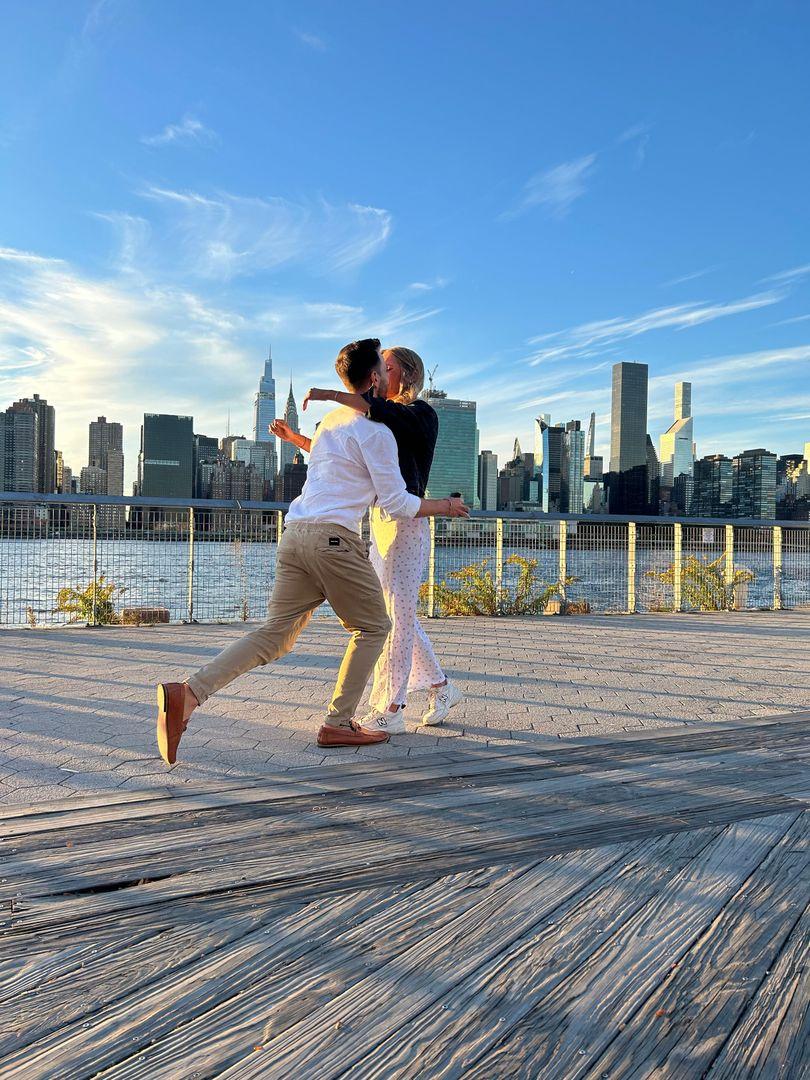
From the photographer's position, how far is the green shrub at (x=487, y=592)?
994 cm

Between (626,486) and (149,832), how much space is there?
5037 cm

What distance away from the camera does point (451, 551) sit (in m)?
9.68

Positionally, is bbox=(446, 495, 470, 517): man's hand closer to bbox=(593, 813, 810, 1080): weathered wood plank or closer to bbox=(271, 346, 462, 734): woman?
bbox=(271, 346, 462, 734): woman

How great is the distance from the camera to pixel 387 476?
342 centimetres

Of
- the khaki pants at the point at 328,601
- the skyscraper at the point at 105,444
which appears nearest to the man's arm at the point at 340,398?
the khaki pants at the point at 328,601

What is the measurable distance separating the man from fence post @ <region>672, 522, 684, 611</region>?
28.0ft

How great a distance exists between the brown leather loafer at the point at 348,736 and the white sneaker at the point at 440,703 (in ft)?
1.46

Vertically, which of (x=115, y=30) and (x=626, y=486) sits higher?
(x=115, y=30)

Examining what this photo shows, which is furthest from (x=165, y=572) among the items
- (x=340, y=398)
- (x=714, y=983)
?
(x=714, y=983)

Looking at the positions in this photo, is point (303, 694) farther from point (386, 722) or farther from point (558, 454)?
point (558, 454)

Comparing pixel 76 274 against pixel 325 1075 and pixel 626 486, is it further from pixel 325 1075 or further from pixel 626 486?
pixel 626 486

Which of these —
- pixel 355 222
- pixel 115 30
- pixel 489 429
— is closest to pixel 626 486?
pixel 489 429

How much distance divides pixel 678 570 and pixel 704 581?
476 millimetres

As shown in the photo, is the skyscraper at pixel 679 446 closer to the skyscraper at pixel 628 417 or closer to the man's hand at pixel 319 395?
the skyscraper at pixel 628 417
